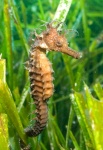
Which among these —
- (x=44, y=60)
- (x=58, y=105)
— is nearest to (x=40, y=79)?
(x=44, y=60)

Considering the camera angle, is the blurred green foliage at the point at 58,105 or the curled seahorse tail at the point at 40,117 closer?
the blurred green foliage at the point at 58,105

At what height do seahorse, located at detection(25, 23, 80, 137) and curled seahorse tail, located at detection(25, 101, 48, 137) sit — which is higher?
seahorse, located at detection(25, 23, 80, 137)

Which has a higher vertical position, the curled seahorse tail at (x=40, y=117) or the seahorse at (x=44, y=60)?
the seahorse at (x=44, y=60)

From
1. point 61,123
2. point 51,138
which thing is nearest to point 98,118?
point 51,138

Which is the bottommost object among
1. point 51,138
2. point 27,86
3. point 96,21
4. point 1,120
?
point 51,138

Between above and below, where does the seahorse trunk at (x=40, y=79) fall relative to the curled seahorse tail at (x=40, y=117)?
above

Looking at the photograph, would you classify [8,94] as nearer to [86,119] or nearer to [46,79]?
[46,79]

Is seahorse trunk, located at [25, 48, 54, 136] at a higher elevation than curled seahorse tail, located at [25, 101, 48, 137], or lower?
higher

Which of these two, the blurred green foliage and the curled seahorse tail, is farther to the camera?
the curled seahorse tail
